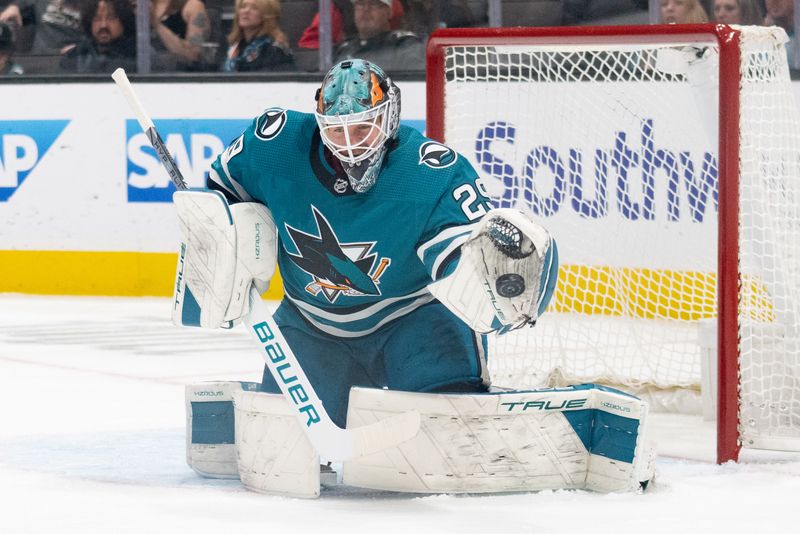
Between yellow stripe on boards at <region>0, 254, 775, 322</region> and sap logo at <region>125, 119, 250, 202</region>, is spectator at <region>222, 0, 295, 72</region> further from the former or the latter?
yellow stripe on boards at <region>0, 254, 775, 322</region>

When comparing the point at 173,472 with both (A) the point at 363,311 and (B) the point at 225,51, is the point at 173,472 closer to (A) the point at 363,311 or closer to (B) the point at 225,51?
(A) the point at 363,311

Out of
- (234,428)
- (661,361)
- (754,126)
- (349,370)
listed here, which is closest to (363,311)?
(349,370)

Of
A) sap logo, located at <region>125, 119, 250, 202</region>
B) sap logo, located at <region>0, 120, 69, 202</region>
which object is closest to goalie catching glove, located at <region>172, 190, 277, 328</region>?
sap logo, located at <region>125, 119, 250, 202</region>

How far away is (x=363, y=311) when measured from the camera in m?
2.95

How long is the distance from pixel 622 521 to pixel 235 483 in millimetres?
749

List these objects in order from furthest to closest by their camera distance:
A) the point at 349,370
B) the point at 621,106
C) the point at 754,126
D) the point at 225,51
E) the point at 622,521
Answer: the point at 225,51 < the point at 621,106 < the point at 754,126 < the point at 349,370 < the point at 622,521

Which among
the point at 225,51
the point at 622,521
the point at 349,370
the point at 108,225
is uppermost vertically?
the point at 225,51

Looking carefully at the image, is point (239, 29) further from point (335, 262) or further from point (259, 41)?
point (335, 262)

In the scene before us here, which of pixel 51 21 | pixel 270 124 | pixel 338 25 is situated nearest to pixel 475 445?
pixel 270 124

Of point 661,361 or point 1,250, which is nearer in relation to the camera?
point 661,361

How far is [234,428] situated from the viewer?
2965 mm

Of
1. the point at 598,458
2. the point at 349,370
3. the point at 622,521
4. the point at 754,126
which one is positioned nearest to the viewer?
the point at 622,521

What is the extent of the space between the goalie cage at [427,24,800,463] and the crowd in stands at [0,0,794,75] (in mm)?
664

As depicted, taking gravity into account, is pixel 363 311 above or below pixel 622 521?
above
